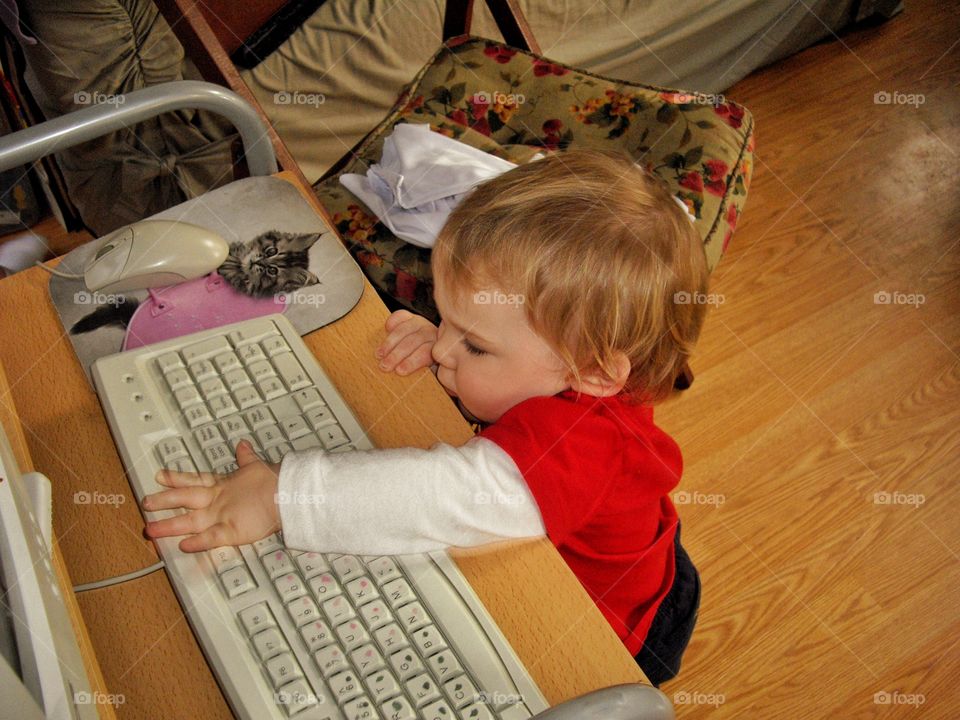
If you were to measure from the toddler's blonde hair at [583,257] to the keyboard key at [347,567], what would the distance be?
0.28 m

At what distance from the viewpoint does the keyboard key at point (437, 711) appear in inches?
21.2

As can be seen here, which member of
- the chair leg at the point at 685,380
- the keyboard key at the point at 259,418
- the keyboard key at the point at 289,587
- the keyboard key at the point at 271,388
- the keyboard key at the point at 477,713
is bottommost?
the chair leg at the point at 685,380

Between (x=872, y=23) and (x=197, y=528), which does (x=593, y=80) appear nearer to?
(x=197, y=528)

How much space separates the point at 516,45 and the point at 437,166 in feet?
1.70

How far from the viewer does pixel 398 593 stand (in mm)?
596

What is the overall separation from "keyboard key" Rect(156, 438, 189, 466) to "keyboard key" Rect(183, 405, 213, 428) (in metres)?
0.02

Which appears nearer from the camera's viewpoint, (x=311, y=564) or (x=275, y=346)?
(x=311, y=564)

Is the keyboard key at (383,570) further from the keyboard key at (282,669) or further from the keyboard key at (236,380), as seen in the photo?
the keyboard key at (236,380)

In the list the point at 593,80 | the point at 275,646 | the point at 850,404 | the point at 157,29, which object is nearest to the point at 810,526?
the point at 850,404

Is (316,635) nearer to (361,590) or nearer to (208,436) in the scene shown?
(361,590)
